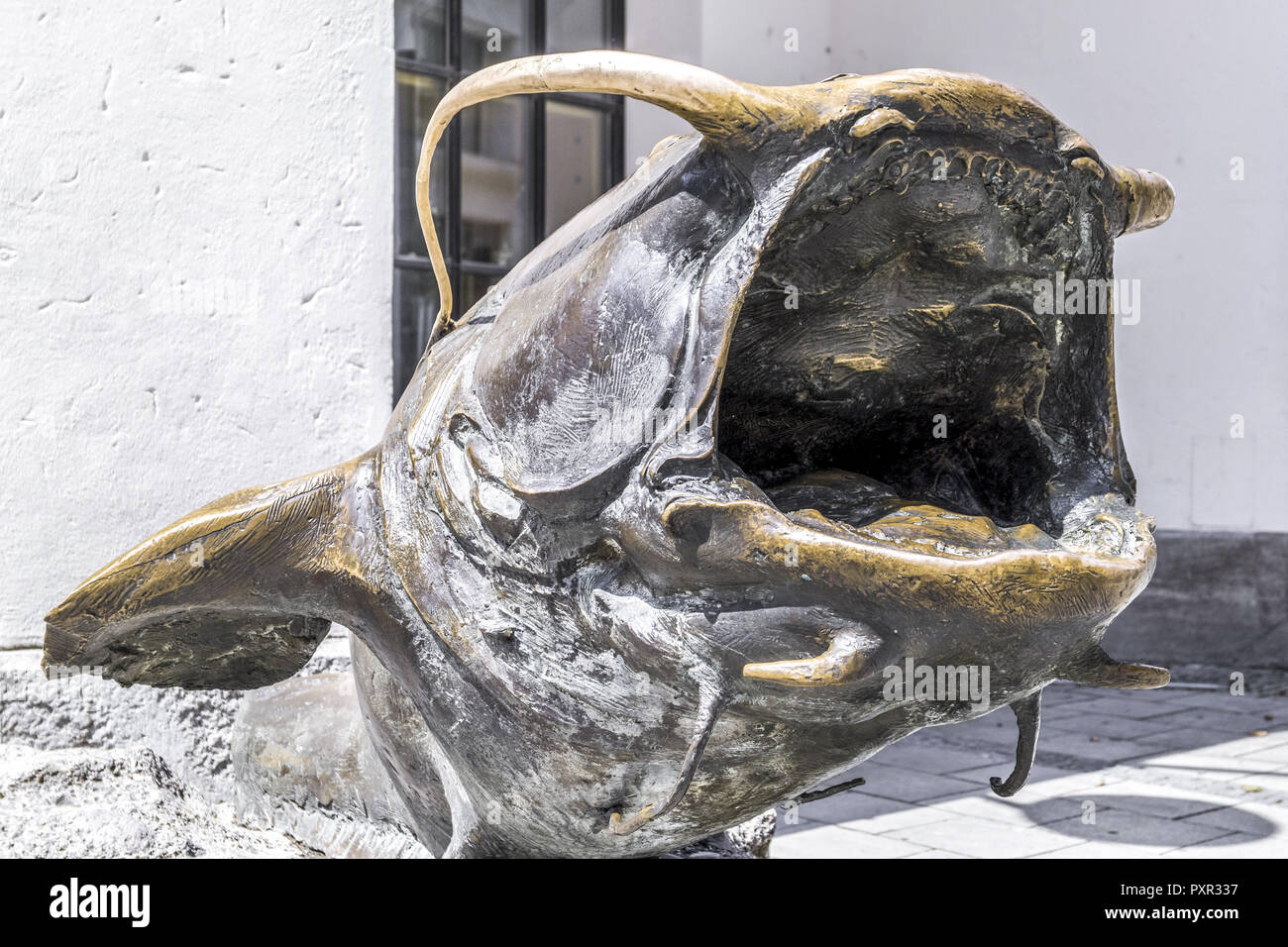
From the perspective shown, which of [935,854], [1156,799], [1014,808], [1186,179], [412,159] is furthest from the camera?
[1186,179]

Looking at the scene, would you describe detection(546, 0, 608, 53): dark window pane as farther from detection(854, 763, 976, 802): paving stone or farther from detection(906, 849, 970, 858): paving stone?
detection(906, 849, 970, 858): paving stone

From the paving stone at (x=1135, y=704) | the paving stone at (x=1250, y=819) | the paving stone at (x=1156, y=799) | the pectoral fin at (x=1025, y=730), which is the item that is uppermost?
the pectoral fin at (x=1025, y=730)

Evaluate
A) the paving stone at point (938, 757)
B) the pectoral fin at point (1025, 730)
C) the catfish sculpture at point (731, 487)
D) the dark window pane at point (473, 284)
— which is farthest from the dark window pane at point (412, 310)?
the pectoral fin at point (1025, 730)

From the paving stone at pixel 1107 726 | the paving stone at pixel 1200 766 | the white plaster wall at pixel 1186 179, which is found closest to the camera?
the paving stone at pixel 1200 766

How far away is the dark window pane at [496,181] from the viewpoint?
484cm

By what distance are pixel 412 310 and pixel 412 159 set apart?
555 millimetres

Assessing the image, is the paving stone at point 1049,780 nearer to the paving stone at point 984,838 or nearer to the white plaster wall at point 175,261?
the paving stone at point 984,838

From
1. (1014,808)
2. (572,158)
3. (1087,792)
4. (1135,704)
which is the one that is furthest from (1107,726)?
(572,158)

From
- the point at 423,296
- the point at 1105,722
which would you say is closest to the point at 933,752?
the point at 1105,722

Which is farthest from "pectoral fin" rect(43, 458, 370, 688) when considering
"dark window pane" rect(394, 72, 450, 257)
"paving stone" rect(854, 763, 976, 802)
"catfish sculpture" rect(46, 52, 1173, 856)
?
"dark window pane" rect(394, 72, 450, 257)

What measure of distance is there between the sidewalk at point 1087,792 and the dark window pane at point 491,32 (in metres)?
2.99

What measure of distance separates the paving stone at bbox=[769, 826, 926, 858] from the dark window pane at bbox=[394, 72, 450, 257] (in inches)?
104

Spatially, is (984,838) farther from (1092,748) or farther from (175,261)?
(175,261)

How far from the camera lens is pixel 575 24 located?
16.8 ft
